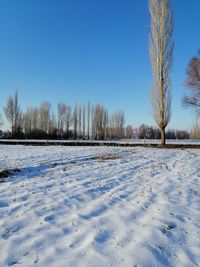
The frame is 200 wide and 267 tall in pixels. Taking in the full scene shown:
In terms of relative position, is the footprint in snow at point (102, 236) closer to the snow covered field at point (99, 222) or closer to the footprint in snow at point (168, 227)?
the snow covered field at point (99, 222)

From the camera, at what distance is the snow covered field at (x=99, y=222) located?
2367mm

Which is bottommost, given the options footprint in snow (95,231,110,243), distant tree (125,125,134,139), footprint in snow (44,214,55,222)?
footprint in snow (95,231,110,243)

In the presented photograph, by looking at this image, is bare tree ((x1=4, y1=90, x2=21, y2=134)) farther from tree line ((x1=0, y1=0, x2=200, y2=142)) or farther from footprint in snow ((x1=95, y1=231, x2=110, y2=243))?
footprint in snow ((x1=95, y1=231, x2=110, y2=243))

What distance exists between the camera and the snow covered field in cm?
237

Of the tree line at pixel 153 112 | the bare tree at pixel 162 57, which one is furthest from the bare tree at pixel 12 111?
the bare tree at pixel 162 57

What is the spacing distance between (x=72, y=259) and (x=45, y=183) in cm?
338

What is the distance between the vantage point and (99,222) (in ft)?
10.7

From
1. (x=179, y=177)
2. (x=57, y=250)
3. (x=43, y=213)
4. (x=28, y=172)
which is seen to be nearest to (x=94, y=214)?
(x=43, y=213)

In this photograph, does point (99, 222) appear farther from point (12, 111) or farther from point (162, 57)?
point (12, 111)

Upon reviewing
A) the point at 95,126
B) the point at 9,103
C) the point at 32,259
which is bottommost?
the point at 32,259

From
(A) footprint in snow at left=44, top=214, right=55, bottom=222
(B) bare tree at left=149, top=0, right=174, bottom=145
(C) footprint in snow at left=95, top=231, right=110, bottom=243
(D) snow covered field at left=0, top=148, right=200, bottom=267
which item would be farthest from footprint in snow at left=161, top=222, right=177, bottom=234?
(B) bare tree at left=149, top=0, right=174, bottom=145

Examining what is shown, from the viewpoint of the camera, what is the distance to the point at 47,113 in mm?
61844

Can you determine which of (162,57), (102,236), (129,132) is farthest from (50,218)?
(129,132)

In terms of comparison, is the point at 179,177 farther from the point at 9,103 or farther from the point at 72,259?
the point at 9,103
